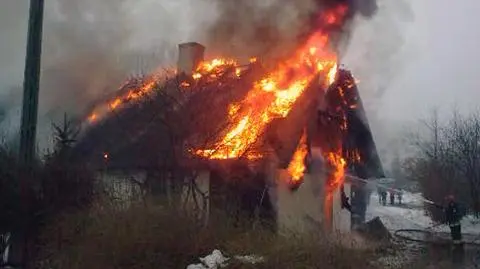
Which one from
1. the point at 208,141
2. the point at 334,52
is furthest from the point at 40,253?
the point at 334,52

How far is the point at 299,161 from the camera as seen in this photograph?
1359 cm

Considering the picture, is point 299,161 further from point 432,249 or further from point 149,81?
point 149,81

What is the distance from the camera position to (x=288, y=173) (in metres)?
13.4

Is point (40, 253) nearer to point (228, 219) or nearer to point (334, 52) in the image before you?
point (228, 219)

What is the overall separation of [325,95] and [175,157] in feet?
15.8

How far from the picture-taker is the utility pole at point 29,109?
25.1 ft

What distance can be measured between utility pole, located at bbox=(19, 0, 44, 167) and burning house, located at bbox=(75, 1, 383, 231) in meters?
3.16

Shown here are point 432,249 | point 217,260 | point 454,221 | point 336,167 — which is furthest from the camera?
point 454,221

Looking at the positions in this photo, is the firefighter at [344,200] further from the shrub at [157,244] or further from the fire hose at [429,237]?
the shrub at [157,244]

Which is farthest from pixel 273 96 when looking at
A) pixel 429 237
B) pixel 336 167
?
pixel 429 237

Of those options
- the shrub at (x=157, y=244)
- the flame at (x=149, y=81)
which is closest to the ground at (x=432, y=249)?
the shrub at (x=157, y=244)

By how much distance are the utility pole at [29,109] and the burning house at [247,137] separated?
2.99 meters

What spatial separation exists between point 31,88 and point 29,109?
30 centimetres

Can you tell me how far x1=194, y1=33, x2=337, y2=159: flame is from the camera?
1295 cm
